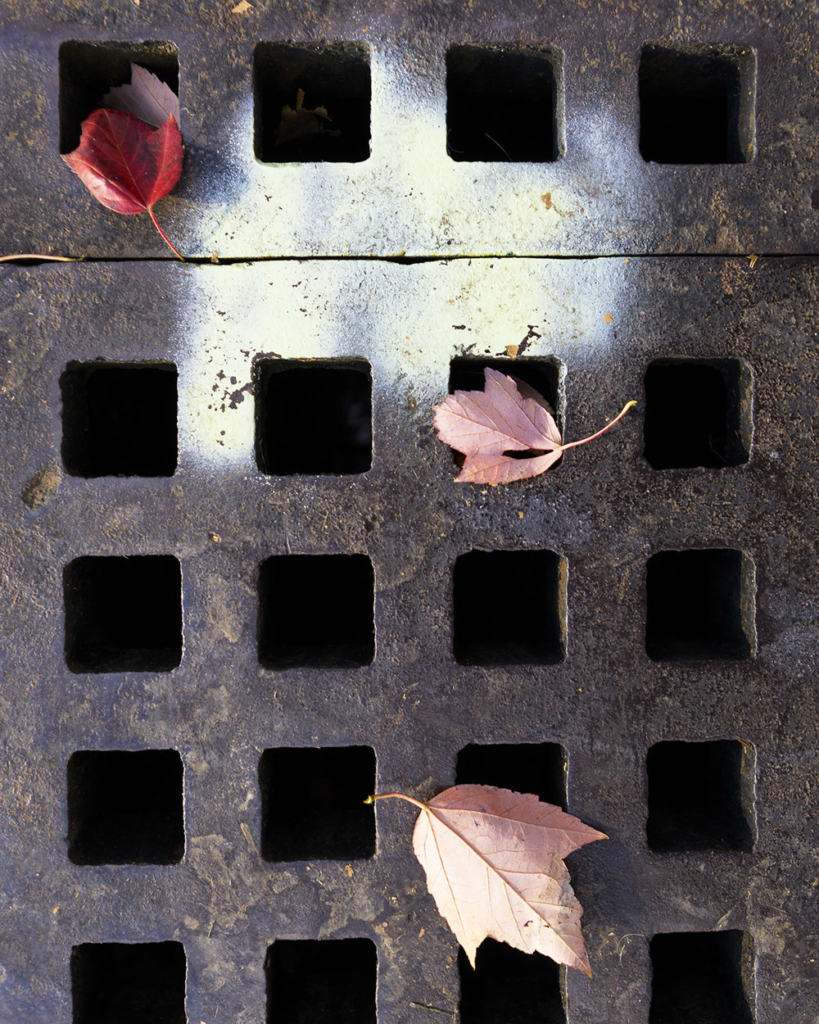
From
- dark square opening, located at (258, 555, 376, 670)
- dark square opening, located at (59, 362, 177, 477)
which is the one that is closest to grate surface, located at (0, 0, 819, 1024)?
dark square opening, located at (258, 555, 376, 670)

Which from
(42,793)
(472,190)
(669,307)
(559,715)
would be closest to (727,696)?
(559,715)

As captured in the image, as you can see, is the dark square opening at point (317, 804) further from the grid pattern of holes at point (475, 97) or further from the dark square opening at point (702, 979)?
the grid pattern of holes at point (475, 97)

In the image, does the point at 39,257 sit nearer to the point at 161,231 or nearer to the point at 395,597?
→ the point at 161,231

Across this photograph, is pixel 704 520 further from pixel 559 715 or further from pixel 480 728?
pixel 480 728

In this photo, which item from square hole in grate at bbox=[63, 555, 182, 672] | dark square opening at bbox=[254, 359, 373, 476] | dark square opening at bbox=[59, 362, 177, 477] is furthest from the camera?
dark square opening at bbox=[254, 359, 373, 476]

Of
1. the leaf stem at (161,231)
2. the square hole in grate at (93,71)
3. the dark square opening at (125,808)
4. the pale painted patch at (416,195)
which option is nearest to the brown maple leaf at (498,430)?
the pale painted patch at (416,195)

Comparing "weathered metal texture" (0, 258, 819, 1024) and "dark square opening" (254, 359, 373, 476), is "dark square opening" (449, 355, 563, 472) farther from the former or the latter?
"dark square opening" (254, 359, 373, 476)

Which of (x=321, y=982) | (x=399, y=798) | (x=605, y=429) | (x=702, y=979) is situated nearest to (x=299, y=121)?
(x=605, y=429)
